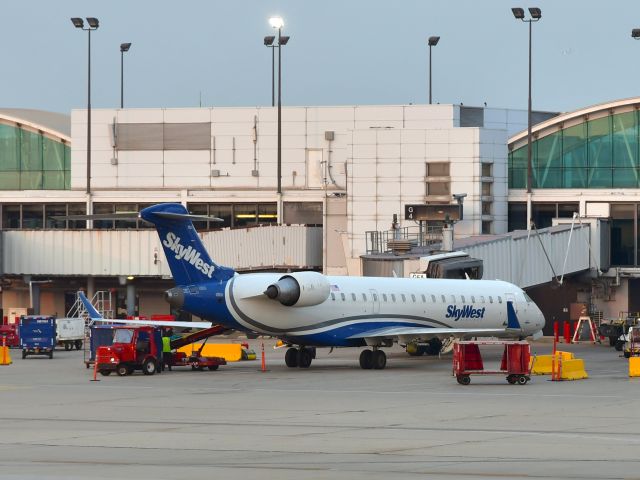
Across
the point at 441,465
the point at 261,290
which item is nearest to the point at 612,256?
A: the point at 261,290

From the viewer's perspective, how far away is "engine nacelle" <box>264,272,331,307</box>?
4766 cm

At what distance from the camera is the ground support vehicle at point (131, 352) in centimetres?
4738

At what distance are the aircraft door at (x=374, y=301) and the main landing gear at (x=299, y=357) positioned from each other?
109 inches

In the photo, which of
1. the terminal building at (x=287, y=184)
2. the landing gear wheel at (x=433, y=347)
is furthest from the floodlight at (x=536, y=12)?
the landing gear wheel at (x=433, y=347)

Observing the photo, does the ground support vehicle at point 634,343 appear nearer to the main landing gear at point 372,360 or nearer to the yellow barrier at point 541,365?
the yellow barrier at point 541,365

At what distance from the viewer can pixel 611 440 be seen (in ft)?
88.3

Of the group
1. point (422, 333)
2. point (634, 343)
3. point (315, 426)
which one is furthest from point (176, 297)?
point (315, 426)

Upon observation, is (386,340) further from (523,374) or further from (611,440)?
A: (611,440)

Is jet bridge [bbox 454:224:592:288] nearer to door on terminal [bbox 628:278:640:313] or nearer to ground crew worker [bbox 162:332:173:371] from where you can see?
door on terminal [bbox 628:278:640:313]

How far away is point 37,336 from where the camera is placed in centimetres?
6144

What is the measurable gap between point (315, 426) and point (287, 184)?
57.0 metres

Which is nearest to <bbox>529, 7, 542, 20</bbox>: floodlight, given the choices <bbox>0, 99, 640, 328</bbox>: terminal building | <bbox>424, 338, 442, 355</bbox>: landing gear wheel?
<bbox>0, 99, 640, 328</bbox>: terminal building

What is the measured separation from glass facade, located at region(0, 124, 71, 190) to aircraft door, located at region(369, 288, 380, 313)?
43782mm

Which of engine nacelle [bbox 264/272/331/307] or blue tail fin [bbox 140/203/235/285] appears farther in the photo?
blue tail fin [bbox 140/203/235/285]
